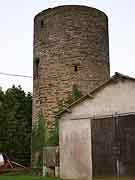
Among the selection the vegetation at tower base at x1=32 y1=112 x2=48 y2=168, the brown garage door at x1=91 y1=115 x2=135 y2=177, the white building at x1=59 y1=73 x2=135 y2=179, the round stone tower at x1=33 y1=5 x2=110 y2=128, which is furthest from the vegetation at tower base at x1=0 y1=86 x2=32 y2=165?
the brown garage door at x1=91 y1=115 x2=135 y2=177

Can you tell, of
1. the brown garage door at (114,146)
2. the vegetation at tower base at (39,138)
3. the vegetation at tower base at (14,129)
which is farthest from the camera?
the vegetation at tower base at (14,129)

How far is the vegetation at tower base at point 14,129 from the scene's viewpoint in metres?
30.9

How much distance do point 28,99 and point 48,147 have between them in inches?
757

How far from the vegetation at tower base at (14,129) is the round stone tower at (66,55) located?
32.1 ft

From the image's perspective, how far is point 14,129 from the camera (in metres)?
31.7

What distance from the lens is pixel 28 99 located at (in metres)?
37.8

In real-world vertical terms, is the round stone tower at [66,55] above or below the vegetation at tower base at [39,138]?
above

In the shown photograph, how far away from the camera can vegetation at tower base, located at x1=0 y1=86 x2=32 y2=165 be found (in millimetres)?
30875

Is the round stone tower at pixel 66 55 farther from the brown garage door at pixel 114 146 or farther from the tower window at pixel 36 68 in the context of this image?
the brown garage door at pixel 114 146

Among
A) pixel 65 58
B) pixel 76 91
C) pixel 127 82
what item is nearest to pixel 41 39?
pixel 65 58

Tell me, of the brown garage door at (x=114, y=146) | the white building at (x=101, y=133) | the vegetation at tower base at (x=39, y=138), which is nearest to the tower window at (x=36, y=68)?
the vegetation at tower base at (x=39, y=138)

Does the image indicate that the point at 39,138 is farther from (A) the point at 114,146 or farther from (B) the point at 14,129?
(B) the point at 14,129

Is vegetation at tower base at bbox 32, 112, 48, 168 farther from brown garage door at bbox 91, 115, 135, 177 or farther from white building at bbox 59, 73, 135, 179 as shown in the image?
brown garage door at bbox 91, 115, 135, 177

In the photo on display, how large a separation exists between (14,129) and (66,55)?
12.7 metres
